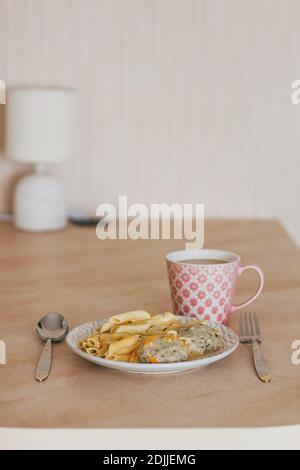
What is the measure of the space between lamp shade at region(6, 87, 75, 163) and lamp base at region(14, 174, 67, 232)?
62 mm

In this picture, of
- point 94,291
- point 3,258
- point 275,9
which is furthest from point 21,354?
point 275,9

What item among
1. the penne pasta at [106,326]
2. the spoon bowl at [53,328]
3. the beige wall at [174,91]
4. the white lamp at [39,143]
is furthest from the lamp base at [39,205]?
the penne pasta at [106,326]

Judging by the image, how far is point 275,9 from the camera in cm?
190

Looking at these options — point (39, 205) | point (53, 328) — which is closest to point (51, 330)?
point (53, 328)

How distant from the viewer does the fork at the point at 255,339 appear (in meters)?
0.78

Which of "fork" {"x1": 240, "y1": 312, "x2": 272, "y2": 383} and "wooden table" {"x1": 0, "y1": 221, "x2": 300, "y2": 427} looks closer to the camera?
"wooden table" {"x1": 0, "y1": 221, "x2": 300, "y2": 427}

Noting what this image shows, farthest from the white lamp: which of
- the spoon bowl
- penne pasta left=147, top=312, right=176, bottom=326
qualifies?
penne pasta left=147, top=312, right=176, bottom=326

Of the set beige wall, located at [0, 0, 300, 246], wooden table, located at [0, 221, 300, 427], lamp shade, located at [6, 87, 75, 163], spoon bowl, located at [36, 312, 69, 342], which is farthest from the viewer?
beige wall, located at [0, 0, 300, 246]

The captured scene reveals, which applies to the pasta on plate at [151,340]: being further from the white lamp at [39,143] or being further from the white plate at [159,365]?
the white lamp at [39,143]

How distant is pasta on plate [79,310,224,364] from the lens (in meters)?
0.75

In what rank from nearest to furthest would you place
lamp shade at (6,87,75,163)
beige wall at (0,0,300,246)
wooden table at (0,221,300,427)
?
wooden table at (0,221,300,427) < lamp shade at (6,87,75,163) < beige wall at (0,0,300,246)

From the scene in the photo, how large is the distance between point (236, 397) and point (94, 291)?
49 cm

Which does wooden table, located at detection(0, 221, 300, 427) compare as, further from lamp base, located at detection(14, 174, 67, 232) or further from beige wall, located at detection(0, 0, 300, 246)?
beige wall, located at detection(0, 0, 300, 246)

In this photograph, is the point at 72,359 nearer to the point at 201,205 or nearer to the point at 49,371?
the point at 49,371
